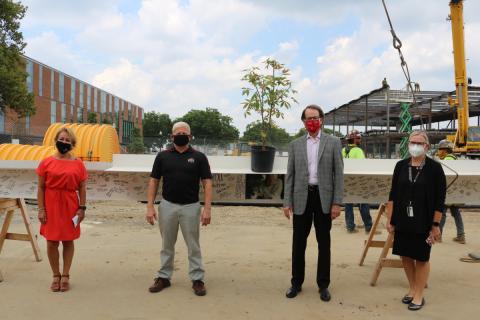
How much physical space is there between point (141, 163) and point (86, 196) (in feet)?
2.51

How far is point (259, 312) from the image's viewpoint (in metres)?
4.19

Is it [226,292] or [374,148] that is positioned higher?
[374,148]

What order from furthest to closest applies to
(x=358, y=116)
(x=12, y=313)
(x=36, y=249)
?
(x=358, y=116) < (x=36, y=249) < (x=12, y=313)

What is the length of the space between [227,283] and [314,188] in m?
1.56

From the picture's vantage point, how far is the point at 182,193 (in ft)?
15.3

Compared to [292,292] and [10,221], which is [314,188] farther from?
[10,221]

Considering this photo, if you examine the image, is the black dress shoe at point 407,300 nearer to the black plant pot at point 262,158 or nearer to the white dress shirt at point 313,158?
the white dress shirt at point 313,158

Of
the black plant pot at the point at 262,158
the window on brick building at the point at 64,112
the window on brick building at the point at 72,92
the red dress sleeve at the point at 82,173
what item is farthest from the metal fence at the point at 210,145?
the window on brick building at the point at 72,92

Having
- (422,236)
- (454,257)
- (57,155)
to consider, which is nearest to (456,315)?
(422,236)

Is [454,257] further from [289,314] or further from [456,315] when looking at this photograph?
[289,314]

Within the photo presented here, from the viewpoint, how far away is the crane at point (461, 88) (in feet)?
51.0

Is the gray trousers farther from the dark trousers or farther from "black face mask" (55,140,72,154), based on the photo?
"black face mask" (55,140,72,154)

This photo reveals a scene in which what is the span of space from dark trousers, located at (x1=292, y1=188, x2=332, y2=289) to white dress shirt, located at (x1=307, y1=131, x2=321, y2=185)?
0.11m

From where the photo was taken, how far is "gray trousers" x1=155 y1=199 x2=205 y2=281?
4.68 meters
